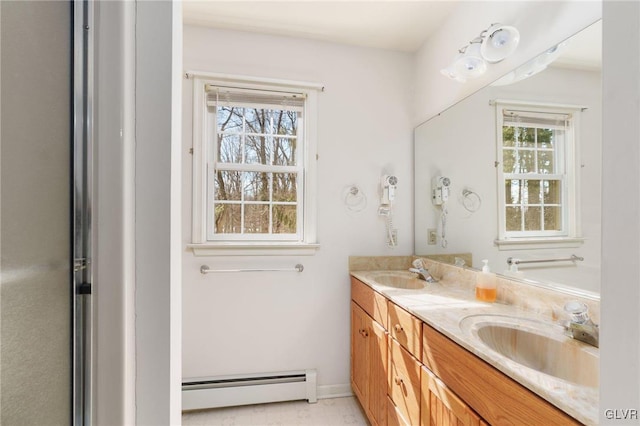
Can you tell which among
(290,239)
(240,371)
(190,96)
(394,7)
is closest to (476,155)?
(394,7)

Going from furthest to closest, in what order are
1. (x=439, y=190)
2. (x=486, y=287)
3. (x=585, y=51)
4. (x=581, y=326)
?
(x=439, y=190) < (x=486, y=287) < (x=585, y=51) < (x=581, y=326)

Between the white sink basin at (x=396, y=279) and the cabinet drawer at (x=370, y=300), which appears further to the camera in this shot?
the white sink basin at (x=396, y=279)

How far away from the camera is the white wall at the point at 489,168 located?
1068 millimetres

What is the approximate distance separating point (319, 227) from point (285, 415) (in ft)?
4.15

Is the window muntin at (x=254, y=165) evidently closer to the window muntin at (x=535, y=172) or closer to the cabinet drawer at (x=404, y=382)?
the cabinet drawer at (x=404, y=382)

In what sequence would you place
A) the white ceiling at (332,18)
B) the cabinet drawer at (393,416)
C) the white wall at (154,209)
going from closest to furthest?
the white wall at (154,209), the cabinet drawer at (393,416), the white ceiling at (332,18)

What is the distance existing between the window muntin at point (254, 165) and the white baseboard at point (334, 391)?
1.10m

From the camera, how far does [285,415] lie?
1.86 metres

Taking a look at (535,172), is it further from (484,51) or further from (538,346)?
(538,346)

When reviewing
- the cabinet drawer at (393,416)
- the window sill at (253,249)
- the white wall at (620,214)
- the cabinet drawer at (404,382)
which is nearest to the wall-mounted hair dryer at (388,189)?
the window sill at (253,249)

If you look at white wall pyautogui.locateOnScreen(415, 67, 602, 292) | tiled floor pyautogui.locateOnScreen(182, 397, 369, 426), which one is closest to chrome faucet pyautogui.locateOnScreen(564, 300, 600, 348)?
white wall pyautogui.locateOnScreen(415, 67, 602, 292)

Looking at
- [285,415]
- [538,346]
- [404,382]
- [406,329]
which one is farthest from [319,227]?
[538,346]

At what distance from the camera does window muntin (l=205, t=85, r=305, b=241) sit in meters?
2.01

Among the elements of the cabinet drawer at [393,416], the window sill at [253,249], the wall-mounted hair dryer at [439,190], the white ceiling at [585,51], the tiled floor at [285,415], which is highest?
the white ceiling at [585,51]
